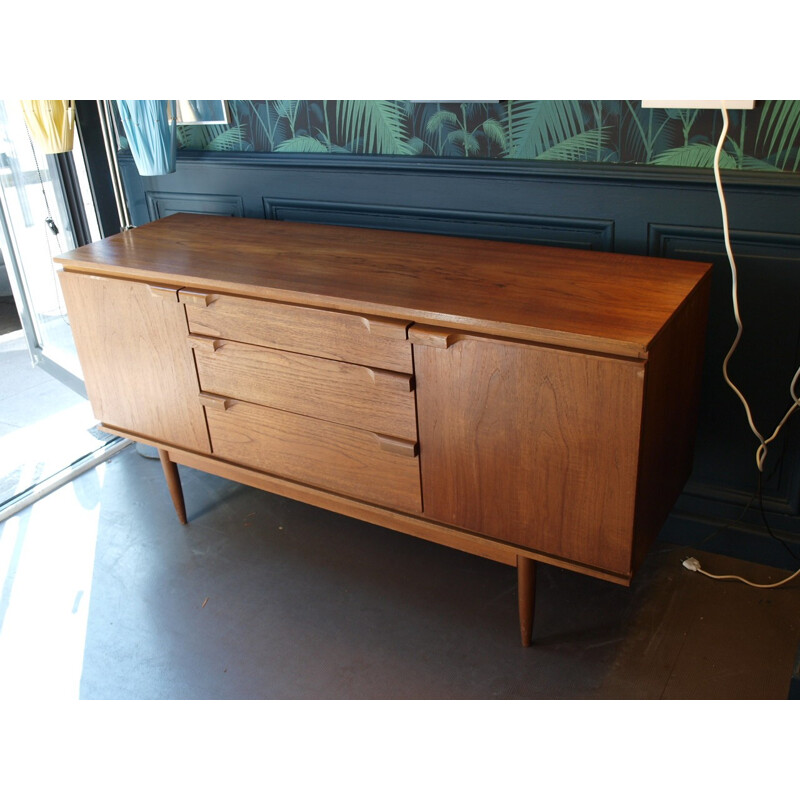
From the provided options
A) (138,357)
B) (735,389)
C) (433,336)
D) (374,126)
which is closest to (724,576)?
(735,389)

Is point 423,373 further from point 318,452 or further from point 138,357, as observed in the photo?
point 138,357

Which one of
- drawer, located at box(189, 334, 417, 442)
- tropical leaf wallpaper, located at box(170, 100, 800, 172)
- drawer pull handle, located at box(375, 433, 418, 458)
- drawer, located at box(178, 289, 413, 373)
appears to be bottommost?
drawer pull handle, located at box(375, 433, 418, 458)

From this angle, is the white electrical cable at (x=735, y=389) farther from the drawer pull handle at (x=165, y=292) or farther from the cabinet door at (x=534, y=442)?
the drawer pull handle at (x=165, y=292)

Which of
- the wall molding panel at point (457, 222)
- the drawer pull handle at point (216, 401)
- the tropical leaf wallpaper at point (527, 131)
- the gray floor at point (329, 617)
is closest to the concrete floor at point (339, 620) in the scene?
the gray floor at point (329, 617)

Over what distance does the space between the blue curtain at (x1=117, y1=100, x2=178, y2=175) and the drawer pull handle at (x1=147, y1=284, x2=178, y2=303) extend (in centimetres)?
46

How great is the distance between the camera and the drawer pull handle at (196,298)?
1765 millimetres

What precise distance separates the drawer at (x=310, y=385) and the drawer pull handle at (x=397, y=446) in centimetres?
1

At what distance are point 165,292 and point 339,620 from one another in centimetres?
87

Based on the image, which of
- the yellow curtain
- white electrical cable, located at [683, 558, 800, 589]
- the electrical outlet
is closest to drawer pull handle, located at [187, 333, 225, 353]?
the yellow curtain

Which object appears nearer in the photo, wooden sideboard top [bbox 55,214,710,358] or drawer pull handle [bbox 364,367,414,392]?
wooden sideboard top [bbox 55,214,710,358]

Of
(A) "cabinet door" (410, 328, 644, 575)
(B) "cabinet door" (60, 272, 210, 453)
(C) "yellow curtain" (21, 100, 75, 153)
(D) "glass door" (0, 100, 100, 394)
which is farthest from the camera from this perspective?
(D) "glass door" (0, 100, 100, 394)

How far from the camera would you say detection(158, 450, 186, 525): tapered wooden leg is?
2189 millimetres

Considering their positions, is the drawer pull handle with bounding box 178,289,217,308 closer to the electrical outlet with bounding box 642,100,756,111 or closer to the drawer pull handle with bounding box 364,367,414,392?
the drawer pull handle with bounding box 364,367,414,392

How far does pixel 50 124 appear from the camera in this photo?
2207 mm
